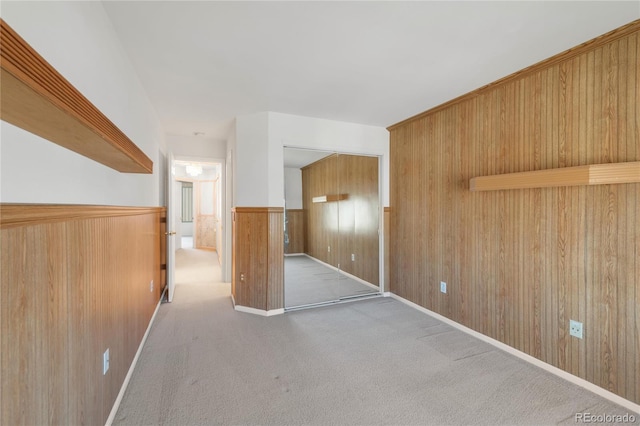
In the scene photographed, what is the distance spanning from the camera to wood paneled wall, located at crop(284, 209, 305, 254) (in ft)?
11.7

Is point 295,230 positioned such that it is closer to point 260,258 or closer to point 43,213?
point 260,258

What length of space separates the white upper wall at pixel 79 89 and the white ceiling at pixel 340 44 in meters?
0.27

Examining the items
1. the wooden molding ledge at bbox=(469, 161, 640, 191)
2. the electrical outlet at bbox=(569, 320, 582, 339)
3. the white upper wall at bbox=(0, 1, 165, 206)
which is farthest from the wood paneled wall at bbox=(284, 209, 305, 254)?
the electrical outlet at bbox=(569, 320, 582, 339)

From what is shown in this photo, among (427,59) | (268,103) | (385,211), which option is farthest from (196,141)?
(427,59)

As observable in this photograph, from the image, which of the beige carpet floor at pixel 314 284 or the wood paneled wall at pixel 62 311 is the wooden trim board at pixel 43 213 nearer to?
the wood paneled wall at pixel 62 311

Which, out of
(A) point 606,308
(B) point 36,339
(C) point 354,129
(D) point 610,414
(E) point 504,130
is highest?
(C) point 354,129

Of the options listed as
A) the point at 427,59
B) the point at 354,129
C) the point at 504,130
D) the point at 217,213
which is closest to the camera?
the point at 427,59

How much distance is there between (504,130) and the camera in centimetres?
245

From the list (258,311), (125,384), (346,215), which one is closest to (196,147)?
(346,215)

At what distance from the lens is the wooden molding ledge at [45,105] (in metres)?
0.55

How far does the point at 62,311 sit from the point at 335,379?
1.67m

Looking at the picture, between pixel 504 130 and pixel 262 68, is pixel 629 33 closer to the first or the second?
pixel 504 130

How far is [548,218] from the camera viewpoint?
7.04 ft

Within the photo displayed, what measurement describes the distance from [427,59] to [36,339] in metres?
2.66
